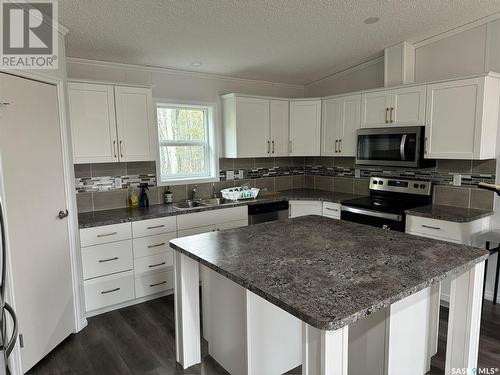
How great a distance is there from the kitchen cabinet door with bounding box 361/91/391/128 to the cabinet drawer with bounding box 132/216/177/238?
237 cm

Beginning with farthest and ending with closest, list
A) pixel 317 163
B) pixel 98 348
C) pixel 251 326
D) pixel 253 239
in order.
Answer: pixel 317 163 → pixel 98 348 → pixel 253 239 → pixel 251 326

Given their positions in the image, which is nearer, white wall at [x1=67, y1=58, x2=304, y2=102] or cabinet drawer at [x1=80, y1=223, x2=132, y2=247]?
cabinet drawer at [x1=80, y1=223, x2=132, y2=247]

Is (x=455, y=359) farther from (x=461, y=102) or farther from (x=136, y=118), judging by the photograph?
(x=136, y=118)

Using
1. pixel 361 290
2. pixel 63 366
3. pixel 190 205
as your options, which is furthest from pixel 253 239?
pixel 190 205

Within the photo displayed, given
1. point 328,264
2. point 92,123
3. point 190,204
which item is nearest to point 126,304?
point 190,204

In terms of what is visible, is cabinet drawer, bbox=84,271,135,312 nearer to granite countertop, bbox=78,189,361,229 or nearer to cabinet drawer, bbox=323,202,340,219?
granite countertop, bbox=78,189,361,229

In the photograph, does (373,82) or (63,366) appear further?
(373,82)

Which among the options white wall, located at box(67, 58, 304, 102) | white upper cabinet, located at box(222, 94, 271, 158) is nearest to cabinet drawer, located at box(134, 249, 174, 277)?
white upper cabinet, located at box(222, 94, 271, 158)

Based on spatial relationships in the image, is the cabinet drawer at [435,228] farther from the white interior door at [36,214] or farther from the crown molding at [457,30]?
the white interior door at [36,214]

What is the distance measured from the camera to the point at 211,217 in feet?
11.9

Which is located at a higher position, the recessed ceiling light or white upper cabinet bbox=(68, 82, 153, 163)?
the recessed ceiling light

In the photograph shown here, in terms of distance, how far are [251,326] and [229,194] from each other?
2.29 m

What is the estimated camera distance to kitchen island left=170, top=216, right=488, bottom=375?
1.29 metres

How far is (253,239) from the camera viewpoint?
7.17ft
